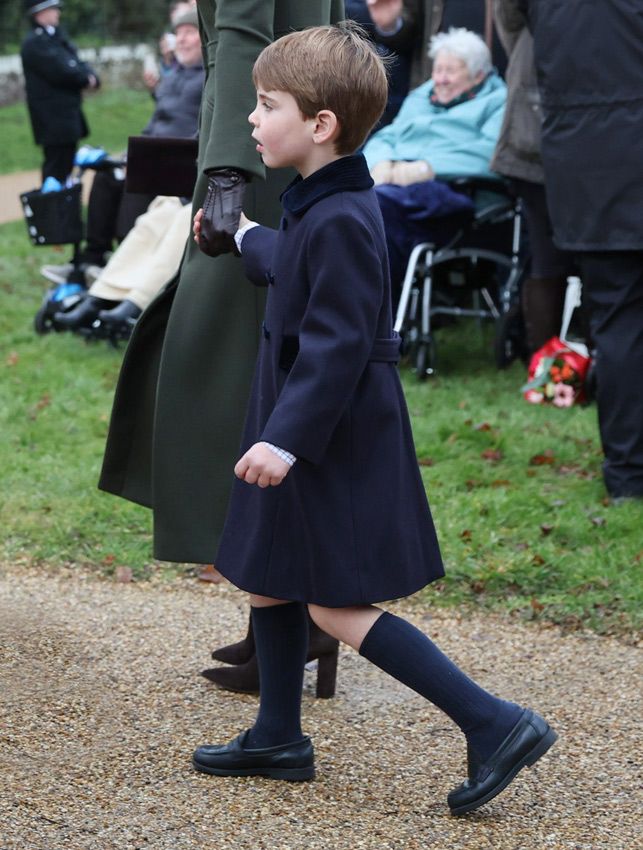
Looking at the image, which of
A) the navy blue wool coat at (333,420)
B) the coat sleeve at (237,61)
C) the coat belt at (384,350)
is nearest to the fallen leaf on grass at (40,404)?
the coat sleeve at (237,61)

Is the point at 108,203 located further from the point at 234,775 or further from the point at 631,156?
the point at 234,775

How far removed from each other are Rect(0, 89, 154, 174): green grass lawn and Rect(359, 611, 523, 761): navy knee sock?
15.1 m

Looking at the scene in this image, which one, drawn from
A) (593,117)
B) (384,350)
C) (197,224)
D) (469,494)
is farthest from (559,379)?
(384,350)

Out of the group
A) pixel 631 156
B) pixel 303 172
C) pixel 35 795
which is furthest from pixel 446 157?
pixel 35 795

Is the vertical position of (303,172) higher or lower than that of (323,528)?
higher

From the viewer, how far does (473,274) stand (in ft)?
25.5

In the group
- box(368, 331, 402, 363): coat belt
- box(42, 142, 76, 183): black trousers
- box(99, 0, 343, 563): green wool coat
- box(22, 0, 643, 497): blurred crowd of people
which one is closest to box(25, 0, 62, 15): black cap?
box(42, 142, 76, 183): black trousers

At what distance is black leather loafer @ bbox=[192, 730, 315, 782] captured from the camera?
9.93 feet

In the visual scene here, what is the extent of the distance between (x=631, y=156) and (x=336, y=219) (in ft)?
8.36

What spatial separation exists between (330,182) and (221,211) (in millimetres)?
356

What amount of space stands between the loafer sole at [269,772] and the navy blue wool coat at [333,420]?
1.55ft

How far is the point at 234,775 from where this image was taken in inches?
120

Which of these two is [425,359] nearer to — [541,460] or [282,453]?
[541,460]

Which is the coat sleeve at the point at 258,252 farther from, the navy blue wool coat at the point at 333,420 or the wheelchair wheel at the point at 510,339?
the wheelchair wheel at the point at 510,339
